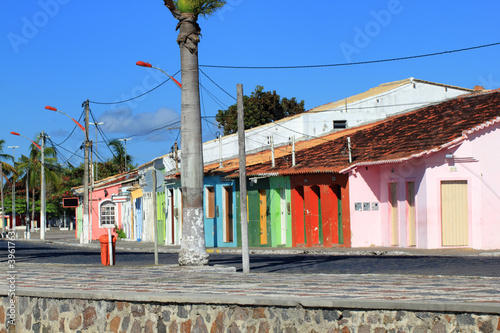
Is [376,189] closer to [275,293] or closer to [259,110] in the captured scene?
[275,293]

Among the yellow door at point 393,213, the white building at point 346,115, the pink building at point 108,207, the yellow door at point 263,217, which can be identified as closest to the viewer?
the yellow door at point 393,213

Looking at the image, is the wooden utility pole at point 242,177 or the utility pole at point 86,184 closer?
the wooden utility pole at point 242,177

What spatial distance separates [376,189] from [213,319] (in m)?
21.5

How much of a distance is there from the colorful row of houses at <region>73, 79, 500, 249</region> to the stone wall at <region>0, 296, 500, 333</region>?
956cm

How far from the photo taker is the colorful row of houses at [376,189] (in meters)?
25.6

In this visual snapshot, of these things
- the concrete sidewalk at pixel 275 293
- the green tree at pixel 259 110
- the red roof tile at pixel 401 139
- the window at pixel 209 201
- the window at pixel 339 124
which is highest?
the green tree at pixel 259 110

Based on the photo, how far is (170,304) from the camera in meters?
9.00

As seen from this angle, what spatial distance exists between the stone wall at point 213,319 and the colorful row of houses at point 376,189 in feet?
31.4

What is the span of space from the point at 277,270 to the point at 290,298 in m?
9.81

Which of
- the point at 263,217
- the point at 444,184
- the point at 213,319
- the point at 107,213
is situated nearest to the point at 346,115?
the point at 263,217

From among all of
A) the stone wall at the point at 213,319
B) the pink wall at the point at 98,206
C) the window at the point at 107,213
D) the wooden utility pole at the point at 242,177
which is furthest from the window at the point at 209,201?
the stone wall at the point at 213,319

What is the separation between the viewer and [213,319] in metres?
8.68

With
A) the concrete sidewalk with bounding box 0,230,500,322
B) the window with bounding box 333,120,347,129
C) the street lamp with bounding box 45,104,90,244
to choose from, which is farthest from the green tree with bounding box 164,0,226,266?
the window with bounding box 333,120,347,129

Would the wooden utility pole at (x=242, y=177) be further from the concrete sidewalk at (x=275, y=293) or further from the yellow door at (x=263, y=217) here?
the yellow door at (x=263, y=217)
